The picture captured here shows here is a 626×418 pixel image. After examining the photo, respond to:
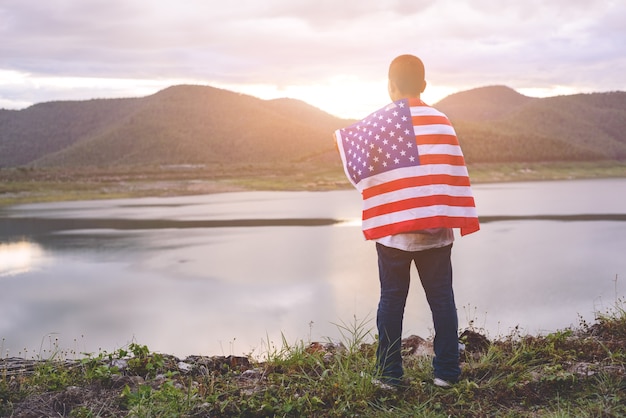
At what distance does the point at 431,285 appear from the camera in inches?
166

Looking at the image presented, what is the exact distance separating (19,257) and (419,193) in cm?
1572

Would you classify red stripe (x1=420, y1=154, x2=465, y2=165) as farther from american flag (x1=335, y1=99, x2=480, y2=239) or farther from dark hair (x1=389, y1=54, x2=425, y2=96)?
dark hair (x1=389, y1=54, x2=425, y2=96)

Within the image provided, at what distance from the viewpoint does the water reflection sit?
1528cm

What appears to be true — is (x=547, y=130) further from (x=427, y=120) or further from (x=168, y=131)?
(x=427, y=120)

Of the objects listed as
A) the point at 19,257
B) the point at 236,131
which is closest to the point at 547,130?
the point at 236,131

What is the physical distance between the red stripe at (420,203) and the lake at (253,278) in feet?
4.06

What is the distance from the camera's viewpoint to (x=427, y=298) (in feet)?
13.8

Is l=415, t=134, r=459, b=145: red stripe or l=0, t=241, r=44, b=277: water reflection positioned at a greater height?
l=415, t=134, r=459, b=145: red stripe

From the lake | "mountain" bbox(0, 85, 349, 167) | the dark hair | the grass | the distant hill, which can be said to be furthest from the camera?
"mountain" bbox(0, 85, 349, 167)

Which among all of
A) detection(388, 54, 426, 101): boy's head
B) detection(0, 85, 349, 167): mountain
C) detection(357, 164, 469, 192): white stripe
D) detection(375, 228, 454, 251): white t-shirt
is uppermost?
detection(0, 85, 349, 167): mountain

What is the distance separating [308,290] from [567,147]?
219ft

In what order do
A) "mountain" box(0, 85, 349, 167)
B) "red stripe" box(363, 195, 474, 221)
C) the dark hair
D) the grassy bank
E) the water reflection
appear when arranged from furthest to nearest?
"mountain" box(0, 85, 349, 167)
the grassy bank
the water reflection
the dark hair
"red stripe" box(363, 195, 474, 221)

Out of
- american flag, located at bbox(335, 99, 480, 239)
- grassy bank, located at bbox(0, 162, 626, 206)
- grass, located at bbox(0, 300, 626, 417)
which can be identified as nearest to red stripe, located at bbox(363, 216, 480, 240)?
american flag, located at bbox(335, 99, 480, 239)

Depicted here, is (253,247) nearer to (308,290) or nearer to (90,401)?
(308,290)
